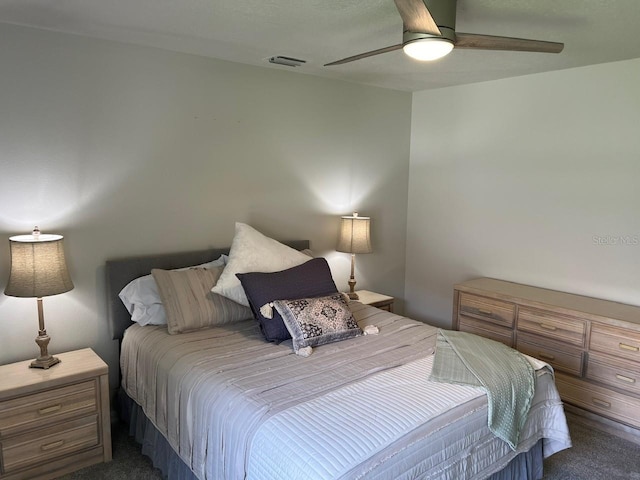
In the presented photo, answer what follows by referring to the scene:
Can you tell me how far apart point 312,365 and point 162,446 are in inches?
36.5

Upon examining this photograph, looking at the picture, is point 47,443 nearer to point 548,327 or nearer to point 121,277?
point 121,277

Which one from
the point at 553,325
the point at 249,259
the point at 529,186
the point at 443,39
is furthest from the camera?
the point at 529,186

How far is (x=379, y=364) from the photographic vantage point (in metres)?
2.28

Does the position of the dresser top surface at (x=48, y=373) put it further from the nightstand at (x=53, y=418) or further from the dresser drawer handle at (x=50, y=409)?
the dresser drawer handle at (x=50, y=409)

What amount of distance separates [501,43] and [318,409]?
1.78 metres

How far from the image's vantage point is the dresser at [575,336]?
279 centimetres

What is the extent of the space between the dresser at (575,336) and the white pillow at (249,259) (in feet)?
4.99

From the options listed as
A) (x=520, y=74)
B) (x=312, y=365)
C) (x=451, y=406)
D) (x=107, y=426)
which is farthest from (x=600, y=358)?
(x=107, y=426)

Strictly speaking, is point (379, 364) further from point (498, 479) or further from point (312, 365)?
point (498, 479)

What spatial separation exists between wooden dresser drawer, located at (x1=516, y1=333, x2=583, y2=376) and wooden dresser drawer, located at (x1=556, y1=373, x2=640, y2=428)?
2.8 inches

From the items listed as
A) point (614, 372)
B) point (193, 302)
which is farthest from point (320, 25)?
point (614, 372)

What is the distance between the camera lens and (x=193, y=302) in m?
2.74

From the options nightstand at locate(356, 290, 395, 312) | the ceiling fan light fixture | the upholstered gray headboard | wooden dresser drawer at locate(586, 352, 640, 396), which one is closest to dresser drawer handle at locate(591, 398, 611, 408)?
wooden dresser drawer at locate(586, 352, 640, 396)

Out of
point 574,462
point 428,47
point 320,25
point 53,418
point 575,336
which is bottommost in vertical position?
point 574,462
